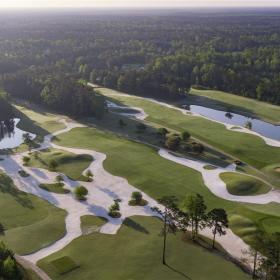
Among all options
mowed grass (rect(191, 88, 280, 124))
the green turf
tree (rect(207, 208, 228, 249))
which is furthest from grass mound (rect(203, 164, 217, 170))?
mowed grass (rect(191, 88, 280, 124))

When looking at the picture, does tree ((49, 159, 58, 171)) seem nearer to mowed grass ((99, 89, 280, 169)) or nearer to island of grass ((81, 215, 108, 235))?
island of grass ((81, 215, 108, 235))

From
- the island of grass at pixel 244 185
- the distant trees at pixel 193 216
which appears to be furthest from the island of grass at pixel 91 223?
the island of grass at pixel 244 185

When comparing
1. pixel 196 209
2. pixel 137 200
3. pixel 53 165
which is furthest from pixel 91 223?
pixel 53 165

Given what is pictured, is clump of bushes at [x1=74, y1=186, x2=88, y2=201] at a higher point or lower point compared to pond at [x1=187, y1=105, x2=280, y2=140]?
higher

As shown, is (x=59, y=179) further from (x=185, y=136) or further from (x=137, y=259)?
(x=185, y=136)

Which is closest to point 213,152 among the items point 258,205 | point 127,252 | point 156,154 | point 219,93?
point 156,154

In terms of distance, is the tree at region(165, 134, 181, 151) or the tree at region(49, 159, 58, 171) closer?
the tree at region(49, 159, 58, 171)

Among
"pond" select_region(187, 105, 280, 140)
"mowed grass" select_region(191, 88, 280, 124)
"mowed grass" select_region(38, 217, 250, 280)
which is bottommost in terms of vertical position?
"pond" select_region(187, 105, 280, 140)
